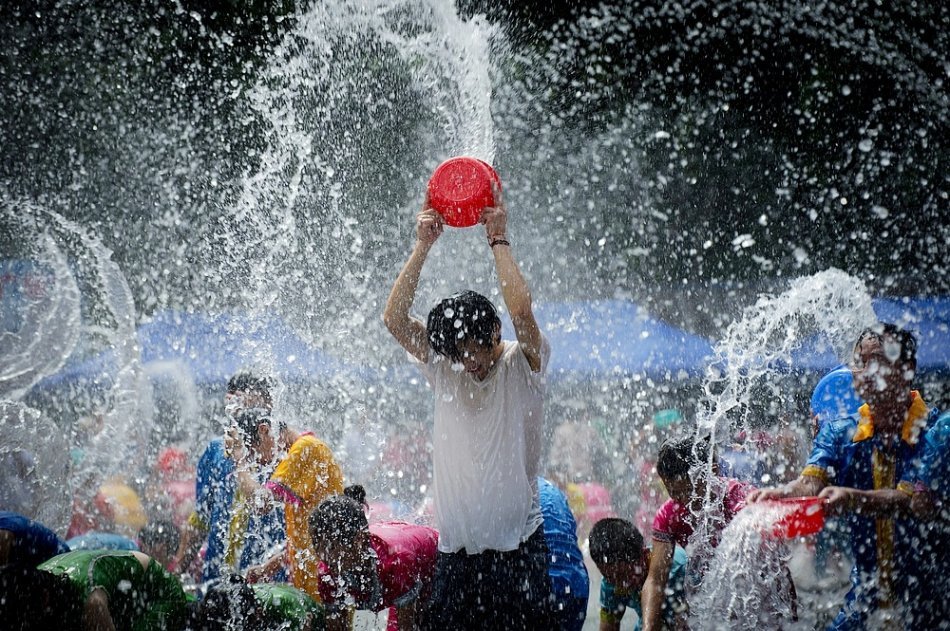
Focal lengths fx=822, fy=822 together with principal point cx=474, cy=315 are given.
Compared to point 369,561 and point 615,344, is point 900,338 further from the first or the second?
point 615,344

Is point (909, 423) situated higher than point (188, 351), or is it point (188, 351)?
point (188, 351)

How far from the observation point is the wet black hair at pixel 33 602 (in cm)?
238

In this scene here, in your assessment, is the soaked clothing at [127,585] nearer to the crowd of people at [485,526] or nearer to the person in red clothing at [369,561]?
the crowd of people at [485,526]

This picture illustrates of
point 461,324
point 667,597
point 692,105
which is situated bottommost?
point 667,597

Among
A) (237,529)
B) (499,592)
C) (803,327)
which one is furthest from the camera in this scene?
(803,327)

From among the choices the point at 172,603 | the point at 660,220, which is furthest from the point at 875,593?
the point at 660,220

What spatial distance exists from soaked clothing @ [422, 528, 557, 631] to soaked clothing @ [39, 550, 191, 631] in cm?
95

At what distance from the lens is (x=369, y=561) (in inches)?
104

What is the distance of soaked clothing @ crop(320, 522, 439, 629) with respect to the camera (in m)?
2.66

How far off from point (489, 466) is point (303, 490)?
3.09ft

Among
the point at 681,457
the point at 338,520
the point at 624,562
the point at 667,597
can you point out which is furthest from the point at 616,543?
the point at 338,520

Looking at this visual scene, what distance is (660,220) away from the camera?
920cm

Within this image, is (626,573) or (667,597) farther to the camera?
(626,573)

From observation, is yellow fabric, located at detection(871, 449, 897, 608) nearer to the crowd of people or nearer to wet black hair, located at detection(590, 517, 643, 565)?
the crowd of people
